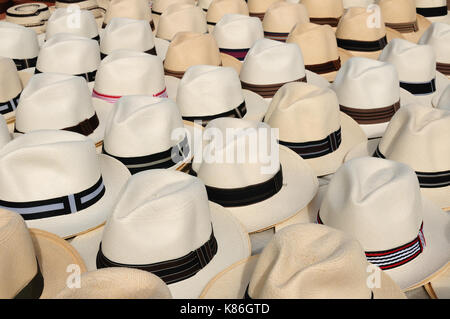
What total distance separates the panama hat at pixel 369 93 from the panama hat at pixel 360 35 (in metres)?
1.04

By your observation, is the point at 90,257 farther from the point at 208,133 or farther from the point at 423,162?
the point at 423,162

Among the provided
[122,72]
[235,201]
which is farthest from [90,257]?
[122,72]

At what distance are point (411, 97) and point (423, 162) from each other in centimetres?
130

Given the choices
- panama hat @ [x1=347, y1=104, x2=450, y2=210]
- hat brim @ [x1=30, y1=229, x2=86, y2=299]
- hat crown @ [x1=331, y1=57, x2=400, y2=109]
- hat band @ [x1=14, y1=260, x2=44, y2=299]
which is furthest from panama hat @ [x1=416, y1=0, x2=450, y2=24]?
hat band @ [x1=14, y1=260, x2=44, y2=299]

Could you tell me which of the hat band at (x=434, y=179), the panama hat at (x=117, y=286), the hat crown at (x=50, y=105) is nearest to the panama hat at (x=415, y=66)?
the hat band at (x=434, y=179)

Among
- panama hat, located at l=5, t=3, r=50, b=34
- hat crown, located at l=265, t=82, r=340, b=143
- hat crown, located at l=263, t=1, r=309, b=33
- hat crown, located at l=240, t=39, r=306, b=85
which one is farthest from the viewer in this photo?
panama hat, located at l=5, t=3, r=50, b=34

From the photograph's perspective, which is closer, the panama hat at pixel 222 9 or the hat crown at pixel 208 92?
the hat crown at pixel 208 92

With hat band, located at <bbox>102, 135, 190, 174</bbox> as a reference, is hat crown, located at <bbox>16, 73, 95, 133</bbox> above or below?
above

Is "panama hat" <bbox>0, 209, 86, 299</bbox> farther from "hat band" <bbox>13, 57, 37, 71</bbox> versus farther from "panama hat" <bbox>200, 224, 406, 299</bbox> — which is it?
"hat band" <bbox>13, 57, 37, 71</bbox>

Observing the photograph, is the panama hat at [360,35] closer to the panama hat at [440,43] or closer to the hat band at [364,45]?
the hat band at [364,45]

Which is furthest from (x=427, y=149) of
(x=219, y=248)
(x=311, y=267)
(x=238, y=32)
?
(x=238, y=32)

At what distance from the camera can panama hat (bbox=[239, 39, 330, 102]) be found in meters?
3.73

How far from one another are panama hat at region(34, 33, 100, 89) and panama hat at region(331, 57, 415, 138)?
176cm

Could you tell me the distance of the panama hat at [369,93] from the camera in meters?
3.47
